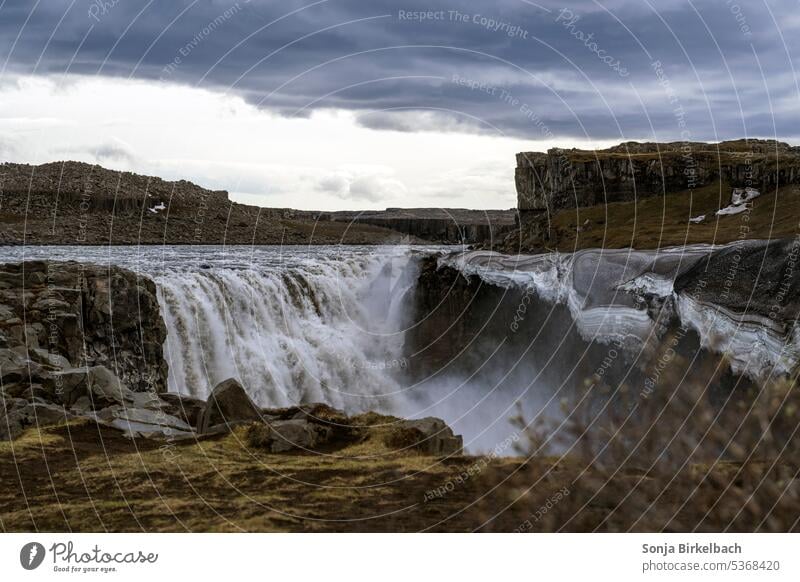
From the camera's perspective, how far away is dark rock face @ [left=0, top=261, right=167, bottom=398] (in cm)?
2189

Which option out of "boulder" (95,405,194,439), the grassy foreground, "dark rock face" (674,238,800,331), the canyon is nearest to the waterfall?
"boulder" (95,405,194,439)

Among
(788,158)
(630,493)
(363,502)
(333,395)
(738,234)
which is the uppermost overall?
(788,158)

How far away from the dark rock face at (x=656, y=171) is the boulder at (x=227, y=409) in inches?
1235

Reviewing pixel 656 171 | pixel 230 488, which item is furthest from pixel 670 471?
pixel 656 171

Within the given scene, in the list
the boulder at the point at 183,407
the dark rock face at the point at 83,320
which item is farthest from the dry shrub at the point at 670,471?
the dark rock face at the point at 83,320

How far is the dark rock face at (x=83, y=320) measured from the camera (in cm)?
2189

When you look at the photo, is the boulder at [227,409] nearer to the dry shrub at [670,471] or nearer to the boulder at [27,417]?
the boulder at [27,417]

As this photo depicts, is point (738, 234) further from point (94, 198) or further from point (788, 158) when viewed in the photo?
point (94, 198)

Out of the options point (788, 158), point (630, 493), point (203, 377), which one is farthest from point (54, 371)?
point (788, 158)

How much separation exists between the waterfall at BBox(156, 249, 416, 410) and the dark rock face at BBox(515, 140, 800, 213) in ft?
51.6

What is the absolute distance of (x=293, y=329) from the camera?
35.2 meters
